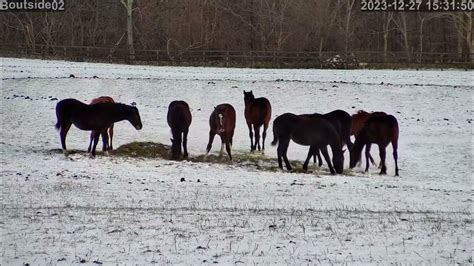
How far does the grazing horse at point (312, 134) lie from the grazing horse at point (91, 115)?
4260mm

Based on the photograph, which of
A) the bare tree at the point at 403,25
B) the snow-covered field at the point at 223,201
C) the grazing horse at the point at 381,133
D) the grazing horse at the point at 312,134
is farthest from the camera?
the bare tree at the point at 403,25

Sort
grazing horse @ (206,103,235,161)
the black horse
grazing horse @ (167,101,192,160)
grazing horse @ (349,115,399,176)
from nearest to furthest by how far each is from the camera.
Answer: grazing horse @ (349,115,399,176) < the black horse < grazing horse @ (167,101,192,160) < grazing horse @ (206,103,235,161)

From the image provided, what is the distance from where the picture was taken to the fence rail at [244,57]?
47.4 meters

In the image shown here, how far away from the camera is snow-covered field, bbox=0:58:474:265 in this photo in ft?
23.4

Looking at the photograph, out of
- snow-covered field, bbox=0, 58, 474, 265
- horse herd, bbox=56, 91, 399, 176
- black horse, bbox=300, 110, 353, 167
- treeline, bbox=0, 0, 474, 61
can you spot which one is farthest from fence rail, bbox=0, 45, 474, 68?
horse herd, bbox=56, 91, 399, 176

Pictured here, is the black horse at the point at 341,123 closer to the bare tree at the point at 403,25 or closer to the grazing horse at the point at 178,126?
the grazing horse at the point at 178,126

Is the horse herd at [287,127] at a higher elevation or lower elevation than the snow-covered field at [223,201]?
higher

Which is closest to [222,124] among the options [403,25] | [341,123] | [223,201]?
[341,123]

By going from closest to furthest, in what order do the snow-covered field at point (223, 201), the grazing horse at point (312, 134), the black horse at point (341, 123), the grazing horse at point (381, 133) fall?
1. the snow-covered field at point (223, 201)
2. the grazing horse at point (312, 134)
3. the grazing horse at point (381, 133)
4. the black horse at point (341, 123)

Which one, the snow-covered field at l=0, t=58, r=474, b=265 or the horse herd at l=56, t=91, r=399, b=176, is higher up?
the horse herd at l=56, t=91, r=399, b=176

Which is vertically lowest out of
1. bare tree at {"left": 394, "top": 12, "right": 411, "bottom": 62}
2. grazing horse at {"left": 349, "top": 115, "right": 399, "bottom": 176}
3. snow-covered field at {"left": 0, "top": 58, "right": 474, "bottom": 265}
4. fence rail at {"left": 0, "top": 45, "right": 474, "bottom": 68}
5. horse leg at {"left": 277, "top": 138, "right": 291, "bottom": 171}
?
snow-covered field at {"left": 0, "top": 58, "right": 474, "bottom": 265}

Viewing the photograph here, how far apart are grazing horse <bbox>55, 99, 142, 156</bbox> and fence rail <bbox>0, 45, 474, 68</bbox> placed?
31961 millimetres

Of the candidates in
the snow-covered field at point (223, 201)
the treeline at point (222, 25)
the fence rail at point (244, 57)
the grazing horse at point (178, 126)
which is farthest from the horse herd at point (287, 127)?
the treeline at point (222, 25)

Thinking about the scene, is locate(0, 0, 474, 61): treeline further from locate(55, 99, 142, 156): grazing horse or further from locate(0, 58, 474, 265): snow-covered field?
locate(55, 99, 142, 156): grazing horse
